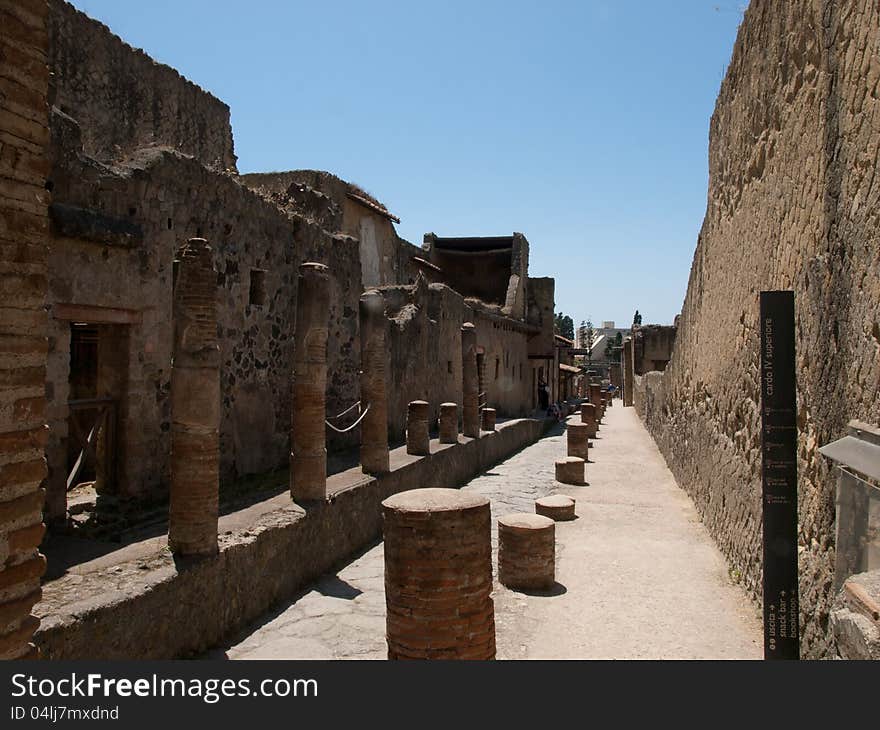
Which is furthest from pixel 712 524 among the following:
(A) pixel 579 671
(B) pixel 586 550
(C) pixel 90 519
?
(C) pixel 90 519

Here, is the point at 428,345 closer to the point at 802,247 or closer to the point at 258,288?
the point at 258,288

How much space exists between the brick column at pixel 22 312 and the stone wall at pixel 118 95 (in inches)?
237

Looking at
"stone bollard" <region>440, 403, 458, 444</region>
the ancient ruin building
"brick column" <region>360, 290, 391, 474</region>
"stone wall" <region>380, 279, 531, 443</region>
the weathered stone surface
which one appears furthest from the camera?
"stone wall" <region>380, 279, 531, 443</region>

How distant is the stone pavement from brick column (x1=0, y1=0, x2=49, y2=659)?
2.96 meters

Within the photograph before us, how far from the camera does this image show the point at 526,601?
617cm

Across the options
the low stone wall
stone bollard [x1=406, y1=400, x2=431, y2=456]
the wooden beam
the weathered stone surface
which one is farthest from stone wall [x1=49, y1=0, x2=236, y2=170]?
the weathered stone surface

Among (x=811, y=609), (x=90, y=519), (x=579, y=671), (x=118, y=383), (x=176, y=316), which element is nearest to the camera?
(x=579, y=671)

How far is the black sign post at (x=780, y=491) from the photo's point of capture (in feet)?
12.6

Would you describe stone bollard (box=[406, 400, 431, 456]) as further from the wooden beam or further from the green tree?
the green tree

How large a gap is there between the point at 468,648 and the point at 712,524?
15.7 feet

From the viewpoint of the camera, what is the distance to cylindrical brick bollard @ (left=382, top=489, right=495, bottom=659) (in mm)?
4031

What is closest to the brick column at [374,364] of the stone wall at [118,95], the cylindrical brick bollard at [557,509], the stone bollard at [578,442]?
the cylindrical brick bollard at [557,509]

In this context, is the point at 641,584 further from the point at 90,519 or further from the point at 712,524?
the point at 90,519

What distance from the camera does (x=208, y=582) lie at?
5133 millimetres
